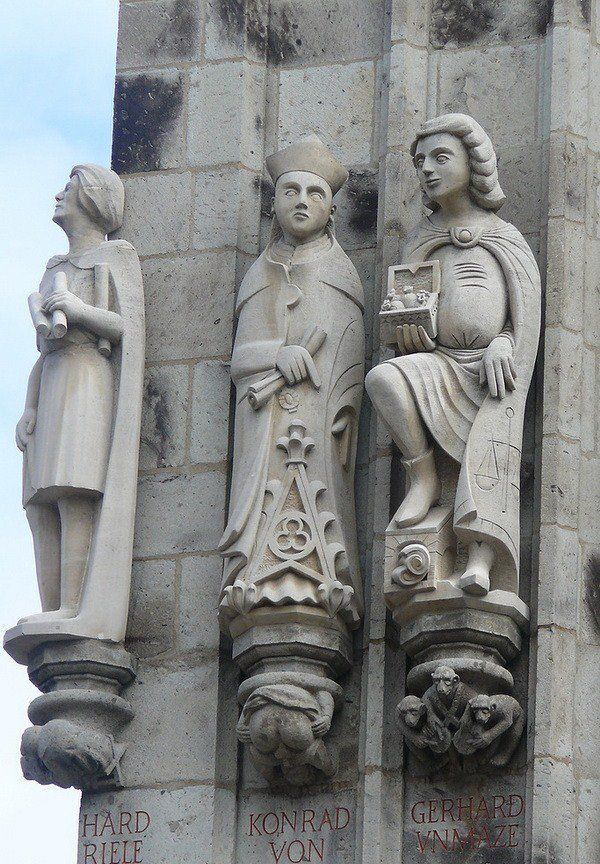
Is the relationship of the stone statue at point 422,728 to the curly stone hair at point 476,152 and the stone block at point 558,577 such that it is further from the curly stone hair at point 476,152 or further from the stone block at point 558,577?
the curly stone hair at point 476,152

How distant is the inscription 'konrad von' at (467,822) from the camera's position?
10477 mm

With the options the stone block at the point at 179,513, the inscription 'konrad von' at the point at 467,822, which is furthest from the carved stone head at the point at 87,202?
the inscription 'konrad von' at the point at 467,822

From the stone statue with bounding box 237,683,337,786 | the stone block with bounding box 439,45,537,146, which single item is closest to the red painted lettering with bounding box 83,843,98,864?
the stone statue with bounding box 237,683,337,786

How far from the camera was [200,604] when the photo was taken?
11.1m

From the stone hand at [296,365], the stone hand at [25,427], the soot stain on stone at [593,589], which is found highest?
the stone hand at [296,365]

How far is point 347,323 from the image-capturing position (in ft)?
36.7

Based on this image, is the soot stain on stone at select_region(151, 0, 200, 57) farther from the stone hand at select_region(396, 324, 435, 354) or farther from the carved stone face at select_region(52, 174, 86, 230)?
the stone hand at select_region(396, 324, 435, 354)

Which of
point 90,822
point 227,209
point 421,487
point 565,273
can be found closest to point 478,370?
point 421,487

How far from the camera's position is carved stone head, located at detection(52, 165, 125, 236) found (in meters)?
11.7

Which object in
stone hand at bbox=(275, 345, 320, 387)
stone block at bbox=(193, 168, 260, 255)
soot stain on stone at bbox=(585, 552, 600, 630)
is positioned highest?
stone block at bbox=(193, 168, 260, 255)

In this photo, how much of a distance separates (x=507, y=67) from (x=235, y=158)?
3.65 ft

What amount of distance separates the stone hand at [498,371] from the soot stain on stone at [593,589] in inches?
27.9

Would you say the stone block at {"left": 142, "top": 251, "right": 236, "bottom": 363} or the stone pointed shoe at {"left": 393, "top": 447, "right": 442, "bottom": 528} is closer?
the stone pointed shoe at {"left": 393, "top": 447, "right": 442, "bottom": 528}

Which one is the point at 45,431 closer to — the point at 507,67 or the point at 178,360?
the point at 178,360
